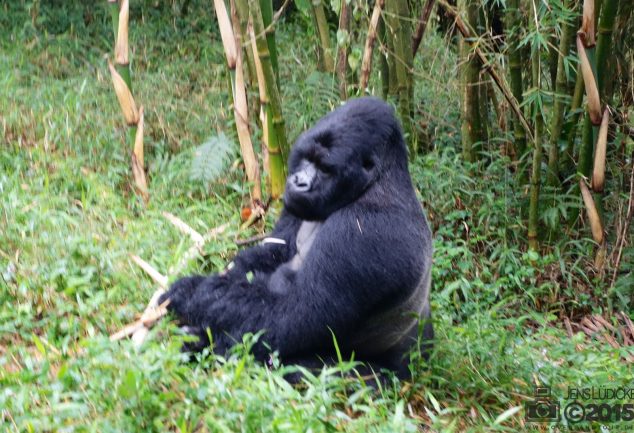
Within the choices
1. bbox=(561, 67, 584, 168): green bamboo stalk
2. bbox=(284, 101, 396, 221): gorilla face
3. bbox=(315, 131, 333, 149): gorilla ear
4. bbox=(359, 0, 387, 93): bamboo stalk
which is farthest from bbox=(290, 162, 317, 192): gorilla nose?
bbox=(561, 67, 584, 168): green bamboo stalk

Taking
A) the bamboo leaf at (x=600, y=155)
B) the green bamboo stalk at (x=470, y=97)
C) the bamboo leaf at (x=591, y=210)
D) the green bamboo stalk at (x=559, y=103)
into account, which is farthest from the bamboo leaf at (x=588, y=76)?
the green bamboo stalk at (x=470, y=97)

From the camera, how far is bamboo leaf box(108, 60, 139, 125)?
4977 mm

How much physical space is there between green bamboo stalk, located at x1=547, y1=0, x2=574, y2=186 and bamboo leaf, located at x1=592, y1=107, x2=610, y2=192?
0.36 meters

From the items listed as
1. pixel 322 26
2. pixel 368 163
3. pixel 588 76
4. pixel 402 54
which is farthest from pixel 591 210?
pixel 322 26

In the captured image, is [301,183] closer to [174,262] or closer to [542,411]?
[174,262]

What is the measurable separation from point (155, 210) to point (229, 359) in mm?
1789

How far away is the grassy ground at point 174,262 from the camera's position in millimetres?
2627

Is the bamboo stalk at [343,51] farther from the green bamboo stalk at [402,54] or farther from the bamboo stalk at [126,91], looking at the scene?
the bamboo stalk at [126,91]

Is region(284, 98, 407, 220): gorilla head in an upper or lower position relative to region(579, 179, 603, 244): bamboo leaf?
upper

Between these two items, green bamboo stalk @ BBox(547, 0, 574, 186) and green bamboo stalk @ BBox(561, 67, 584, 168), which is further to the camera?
green bamboo stalk @ BBox(561, 67, 584, 168)

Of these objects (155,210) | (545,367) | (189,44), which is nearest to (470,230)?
(545,367)

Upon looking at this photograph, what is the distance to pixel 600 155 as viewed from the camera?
479 centimetres

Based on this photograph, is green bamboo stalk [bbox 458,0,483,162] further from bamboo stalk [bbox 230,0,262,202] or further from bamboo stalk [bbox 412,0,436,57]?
bamboo stalk [bbox 230,0,262,202]

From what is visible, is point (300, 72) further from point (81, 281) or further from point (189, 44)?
point (81, 281)
